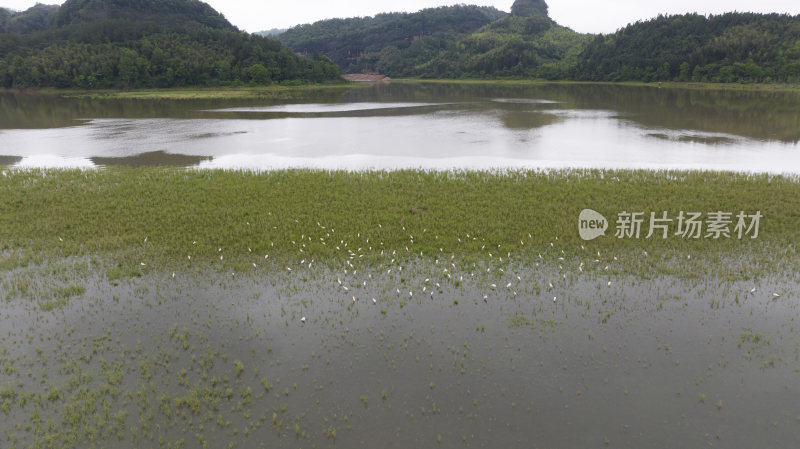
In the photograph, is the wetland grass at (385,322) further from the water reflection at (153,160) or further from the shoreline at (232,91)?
the shoreline at (232,91)

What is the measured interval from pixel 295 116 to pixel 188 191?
143 ft

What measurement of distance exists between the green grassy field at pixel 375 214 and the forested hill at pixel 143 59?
114 meters

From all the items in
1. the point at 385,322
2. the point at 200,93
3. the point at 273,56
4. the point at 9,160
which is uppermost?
the point at 273,56

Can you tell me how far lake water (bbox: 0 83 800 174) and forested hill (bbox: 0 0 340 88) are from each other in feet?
198

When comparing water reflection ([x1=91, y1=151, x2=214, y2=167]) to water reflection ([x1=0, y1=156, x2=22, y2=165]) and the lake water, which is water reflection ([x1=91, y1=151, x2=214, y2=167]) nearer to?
the lake water

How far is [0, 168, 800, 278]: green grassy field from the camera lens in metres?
17.2

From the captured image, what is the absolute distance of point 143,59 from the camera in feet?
416

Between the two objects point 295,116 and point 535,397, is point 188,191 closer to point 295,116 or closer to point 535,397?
point 535,397

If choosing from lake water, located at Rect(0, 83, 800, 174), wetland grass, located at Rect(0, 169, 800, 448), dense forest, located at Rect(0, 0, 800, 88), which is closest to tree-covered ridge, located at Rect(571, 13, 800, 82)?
dense forest, located at Rect(0, 0, 800, 88)

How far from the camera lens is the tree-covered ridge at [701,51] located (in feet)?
376

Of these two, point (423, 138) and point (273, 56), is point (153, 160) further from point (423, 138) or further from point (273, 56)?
point (273, 56)

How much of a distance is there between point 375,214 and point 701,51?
152 m

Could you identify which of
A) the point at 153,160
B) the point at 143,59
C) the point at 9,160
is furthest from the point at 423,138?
the point at 143,59

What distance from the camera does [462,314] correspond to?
43.8ft
